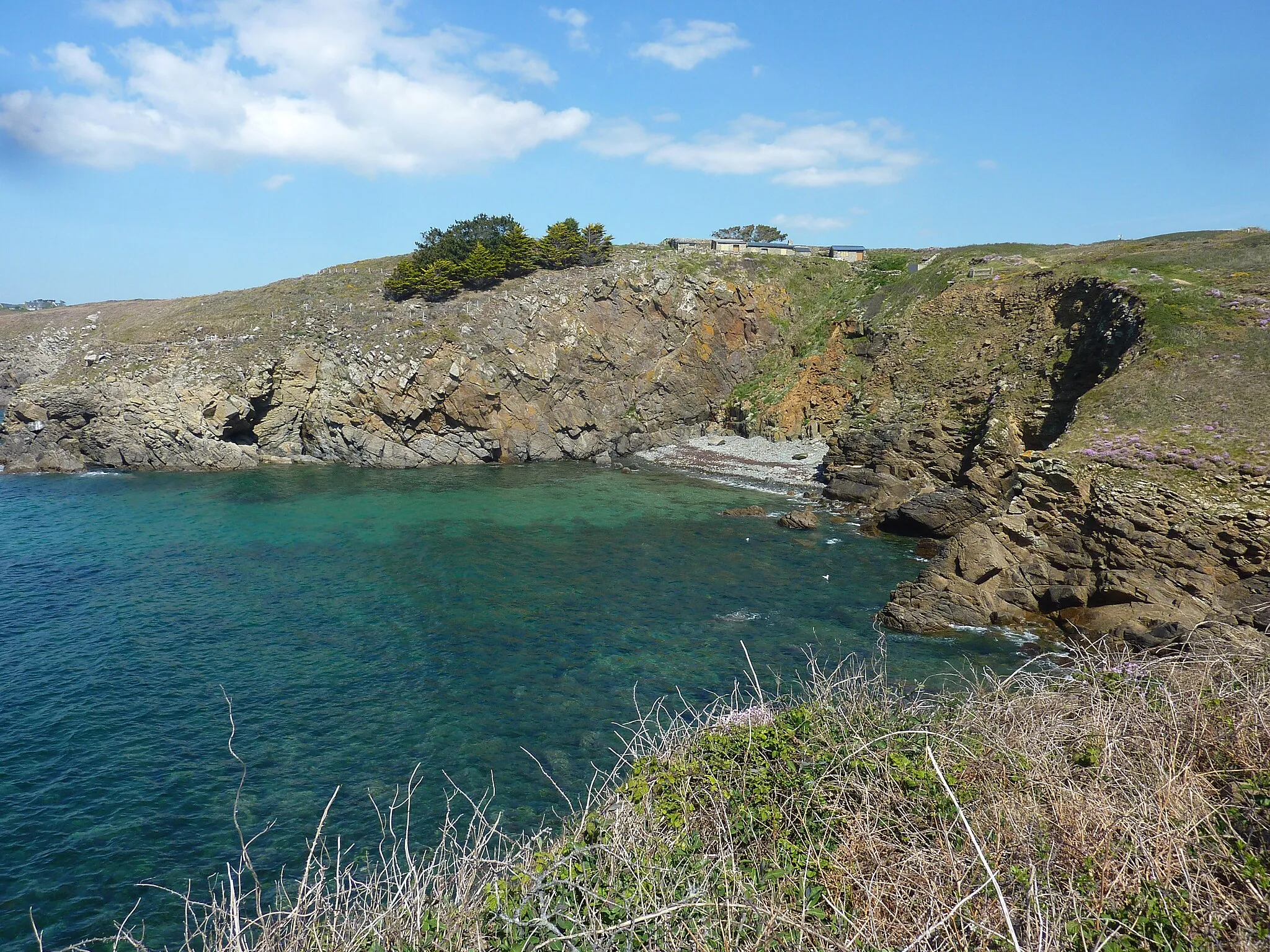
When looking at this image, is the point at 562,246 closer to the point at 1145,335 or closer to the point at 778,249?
the point at 778,249

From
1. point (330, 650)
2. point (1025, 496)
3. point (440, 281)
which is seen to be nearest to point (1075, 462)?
point (1025, 496)

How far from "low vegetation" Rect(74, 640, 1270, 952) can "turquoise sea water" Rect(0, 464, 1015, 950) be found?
25.4 ft

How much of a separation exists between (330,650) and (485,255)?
167 ft

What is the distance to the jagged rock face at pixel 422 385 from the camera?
56.2 m

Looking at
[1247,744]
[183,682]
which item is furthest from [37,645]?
[1247,744]

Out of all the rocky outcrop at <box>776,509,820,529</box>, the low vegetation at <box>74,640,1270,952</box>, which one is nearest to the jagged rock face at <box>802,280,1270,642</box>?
the rocky outcrop at <box>776,509,820,529</box>

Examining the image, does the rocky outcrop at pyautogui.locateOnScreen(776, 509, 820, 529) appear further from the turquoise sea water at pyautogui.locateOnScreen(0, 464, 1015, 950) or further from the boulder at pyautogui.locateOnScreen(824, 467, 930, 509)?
the boulder at pyautogui.locateOnScreen(824, 467, 930, 509)

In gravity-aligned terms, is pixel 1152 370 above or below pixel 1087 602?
above

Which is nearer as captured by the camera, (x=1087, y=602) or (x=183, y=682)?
(x=183, y=682)

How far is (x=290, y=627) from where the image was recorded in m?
26.8

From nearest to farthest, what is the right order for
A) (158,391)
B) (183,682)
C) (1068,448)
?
(183,682), (1068,448), (158,391)

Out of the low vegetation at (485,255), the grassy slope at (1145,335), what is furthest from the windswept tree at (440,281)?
the grassy slope at (1145,335)

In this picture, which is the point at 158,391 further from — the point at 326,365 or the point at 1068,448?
the point at 1068,448

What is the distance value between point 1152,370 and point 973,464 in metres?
9.91
